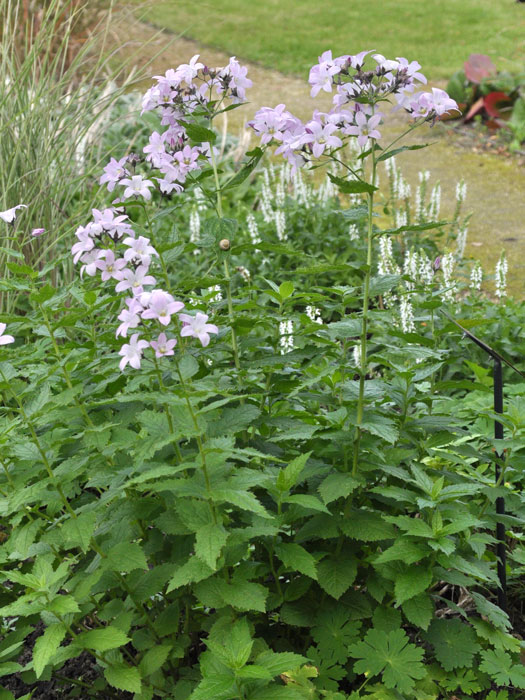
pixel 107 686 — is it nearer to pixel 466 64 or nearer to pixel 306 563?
pixel 306 563

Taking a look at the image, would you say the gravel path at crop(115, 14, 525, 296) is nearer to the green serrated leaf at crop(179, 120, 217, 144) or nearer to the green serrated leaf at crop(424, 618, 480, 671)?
the green serrated leaf at crop(179, 120, 217, 144)

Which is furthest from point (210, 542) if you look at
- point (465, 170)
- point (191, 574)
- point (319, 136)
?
point (465, 170)

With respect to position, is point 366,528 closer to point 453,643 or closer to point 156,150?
point 453,643

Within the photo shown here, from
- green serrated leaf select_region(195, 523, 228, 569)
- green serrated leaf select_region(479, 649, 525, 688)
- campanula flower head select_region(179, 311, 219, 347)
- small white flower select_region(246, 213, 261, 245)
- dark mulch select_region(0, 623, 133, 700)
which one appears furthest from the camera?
small white flower select_region(246, 213, 261, 245)

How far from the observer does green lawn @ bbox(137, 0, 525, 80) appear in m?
10.4

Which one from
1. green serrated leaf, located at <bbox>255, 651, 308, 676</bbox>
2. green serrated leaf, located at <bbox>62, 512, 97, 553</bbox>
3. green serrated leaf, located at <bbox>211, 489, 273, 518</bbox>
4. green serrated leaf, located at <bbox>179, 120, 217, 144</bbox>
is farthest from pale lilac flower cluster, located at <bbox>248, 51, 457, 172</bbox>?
green serrated leaf, located at <bbox>255, 651, 308, 676</bbox>

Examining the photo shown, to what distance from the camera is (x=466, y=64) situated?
786cm

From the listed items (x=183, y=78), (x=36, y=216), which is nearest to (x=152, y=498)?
(x=183, y=78)

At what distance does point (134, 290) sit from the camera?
1.52 metres

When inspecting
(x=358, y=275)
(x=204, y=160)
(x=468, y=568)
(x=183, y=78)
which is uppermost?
(x=183, y=78)

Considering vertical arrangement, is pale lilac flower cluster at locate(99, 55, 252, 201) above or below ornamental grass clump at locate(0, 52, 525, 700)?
above

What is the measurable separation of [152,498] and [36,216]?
2.28 meters

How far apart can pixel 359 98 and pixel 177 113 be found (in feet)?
1.62

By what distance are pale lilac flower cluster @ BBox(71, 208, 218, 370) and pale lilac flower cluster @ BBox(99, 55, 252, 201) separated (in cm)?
19
